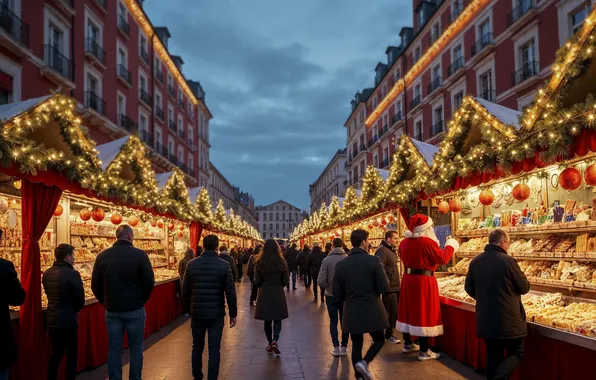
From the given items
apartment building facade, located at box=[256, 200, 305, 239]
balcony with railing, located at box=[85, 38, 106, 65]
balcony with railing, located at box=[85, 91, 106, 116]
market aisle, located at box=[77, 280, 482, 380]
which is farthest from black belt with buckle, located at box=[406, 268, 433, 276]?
apartment building facade, located at box=[256, 200, 305, 239]

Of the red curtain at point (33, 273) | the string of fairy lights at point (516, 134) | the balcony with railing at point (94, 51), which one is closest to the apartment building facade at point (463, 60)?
the string of fairy lights at point (516, 134)

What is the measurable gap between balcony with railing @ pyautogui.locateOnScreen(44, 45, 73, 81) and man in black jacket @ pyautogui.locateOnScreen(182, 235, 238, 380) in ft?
42.6

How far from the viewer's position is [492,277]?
4840 millimetres

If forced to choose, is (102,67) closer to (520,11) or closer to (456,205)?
(520,11)

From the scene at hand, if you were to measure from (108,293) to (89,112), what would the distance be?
50.7 feet

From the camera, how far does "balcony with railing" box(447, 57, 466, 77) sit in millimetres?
23584

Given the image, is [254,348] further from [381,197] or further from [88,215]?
[381,197]

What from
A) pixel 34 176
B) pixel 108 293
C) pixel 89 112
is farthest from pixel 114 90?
pixel 108 293

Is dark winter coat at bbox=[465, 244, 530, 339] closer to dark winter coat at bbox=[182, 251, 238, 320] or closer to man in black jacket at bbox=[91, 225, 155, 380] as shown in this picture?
dark winter coat at bbox=[182, 251, 238, 320]

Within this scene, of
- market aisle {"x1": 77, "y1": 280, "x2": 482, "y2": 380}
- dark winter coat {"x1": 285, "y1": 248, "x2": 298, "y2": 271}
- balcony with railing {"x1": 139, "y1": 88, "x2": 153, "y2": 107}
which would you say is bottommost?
market aisle {"x1": 77, "y1": 280, "x2": 482, "y2": 380}

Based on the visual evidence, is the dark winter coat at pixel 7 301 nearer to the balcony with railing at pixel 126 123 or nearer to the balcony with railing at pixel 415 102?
the balcony with railing at pixel 126 123

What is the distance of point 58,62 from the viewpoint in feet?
55.3

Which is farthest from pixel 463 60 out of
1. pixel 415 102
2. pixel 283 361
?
pixel 283 361

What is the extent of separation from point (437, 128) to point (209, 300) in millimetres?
23102
